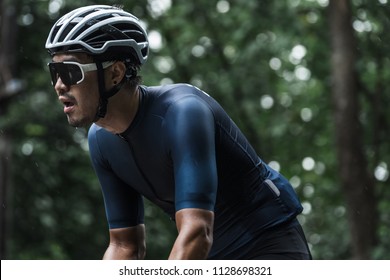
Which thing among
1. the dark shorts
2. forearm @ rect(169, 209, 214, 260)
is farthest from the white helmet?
the dark shorts

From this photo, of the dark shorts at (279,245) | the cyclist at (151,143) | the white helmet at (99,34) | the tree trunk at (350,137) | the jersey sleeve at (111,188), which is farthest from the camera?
the tree trunk at (350,137)

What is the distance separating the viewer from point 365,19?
14.9m

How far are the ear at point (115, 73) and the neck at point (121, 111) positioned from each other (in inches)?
1.9

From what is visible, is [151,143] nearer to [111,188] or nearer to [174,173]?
[174,173]

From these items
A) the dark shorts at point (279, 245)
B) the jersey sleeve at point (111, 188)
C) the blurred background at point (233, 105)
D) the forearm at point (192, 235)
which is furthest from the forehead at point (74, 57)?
the blurred background at point (233, 105)

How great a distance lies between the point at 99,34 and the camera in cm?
399

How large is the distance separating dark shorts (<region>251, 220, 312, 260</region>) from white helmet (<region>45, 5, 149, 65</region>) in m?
0.98

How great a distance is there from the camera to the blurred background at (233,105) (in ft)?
45.6

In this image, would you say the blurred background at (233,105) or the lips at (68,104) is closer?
the lips at (68,104)

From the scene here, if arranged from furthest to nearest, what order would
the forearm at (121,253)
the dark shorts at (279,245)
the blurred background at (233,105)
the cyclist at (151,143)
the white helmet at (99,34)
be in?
the blurred background at (233,105) < the forearm at (121,253) < the dark shorts at (279,245) < the white helmet at (99,34) < the cyclist at (151,143)

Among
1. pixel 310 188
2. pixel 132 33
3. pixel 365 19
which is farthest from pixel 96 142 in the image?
pixel 310 188

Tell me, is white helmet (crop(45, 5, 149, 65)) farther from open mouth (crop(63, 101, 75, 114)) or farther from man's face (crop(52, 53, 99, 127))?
open mouth (crop(63, 101, 75, 114))

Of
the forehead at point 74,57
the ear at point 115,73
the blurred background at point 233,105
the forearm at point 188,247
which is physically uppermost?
the forehead at point 74,57

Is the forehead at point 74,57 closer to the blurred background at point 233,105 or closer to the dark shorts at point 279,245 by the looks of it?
the dark shorts at point 279,245
